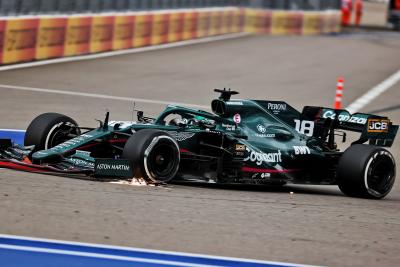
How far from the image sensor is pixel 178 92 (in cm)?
2242

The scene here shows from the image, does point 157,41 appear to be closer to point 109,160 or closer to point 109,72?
point 109,72

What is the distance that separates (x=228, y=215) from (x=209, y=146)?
6.28 ft

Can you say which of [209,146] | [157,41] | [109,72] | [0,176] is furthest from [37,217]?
[157,41]

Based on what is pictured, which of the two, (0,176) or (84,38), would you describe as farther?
(84,38)

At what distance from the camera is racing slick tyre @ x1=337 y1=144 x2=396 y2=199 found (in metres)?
11.2

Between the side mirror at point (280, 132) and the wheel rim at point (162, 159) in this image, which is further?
the side mirror at point (280, 132)

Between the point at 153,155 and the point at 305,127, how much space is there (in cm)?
267

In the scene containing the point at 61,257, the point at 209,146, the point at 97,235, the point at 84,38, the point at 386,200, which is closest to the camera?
the point at 61,257

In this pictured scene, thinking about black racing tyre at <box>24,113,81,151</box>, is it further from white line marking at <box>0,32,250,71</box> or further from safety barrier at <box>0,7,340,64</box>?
white line marking at <box>0,32,250,71</box>

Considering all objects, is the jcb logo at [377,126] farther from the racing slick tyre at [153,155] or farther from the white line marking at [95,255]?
the white line marking at [95,255]

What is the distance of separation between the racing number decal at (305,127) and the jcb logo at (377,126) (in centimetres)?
69

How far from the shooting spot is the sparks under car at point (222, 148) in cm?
1016

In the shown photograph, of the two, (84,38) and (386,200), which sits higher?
(84,38)

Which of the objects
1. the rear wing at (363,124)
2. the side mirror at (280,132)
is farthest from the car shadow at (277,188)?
the rear wing at (363,124)
